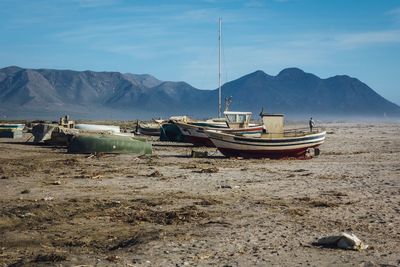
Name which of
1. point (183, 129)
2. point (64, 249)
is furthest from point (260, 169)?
point (183, 129)

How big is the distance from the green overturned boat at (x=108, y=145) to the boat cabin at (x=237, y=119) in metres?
10.8

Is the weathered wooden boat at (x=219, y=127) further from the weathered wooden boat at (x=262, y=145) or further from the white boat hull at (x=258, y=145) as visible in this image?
the white boat hull at (x=258, y=145)

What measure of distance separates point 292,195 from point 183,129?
23.1 meters

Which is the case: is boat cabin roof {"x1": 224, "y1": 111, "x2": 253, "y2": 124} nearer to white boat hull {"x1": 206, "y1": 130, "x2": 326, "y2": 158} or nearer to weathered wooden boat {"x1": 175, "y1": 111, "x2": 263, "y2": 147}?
weathered wooden boat {"x1": 175, "y1": 111, "x2": 263, "y2": 147}

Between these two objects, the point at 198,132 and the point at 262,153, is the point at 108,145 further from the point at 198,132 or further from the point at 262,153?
the point at 198,132

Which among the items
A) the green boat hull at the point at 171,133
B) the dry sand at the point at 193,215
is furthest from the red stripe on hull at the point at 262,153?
the green boat hull at the point at 171,133

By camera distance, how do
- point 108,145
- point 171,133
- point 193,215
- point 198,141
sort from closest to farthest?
1. point 193,215
2. point 108,145
3. point 198,141
4. point 171,133

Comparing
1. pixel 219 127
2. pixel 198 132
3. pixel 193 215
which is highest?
pixel 219 127

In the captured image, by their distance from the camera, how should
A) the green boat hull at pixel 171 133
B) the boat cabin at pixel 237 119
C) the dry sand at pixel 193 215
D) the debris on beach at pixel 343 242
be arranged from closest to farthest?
the dry sand at pixel 193 215
the debris on beach at pixel 343 242
the boat cabin at pixel 237 119
the green boat hull at pixel 171 133

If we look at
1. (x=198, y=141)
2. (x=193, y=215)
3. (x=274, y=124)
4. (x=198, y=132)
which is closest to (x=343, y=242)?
(x=193, y=215)

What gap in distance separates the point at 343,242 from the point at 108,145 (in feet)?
66.7

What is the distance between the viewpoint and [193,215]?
12242 mm

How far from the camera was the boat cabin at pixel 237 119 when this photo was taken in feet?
128

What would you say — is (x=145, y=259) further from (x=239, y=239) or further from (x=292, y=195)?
(x=292, y=195)
